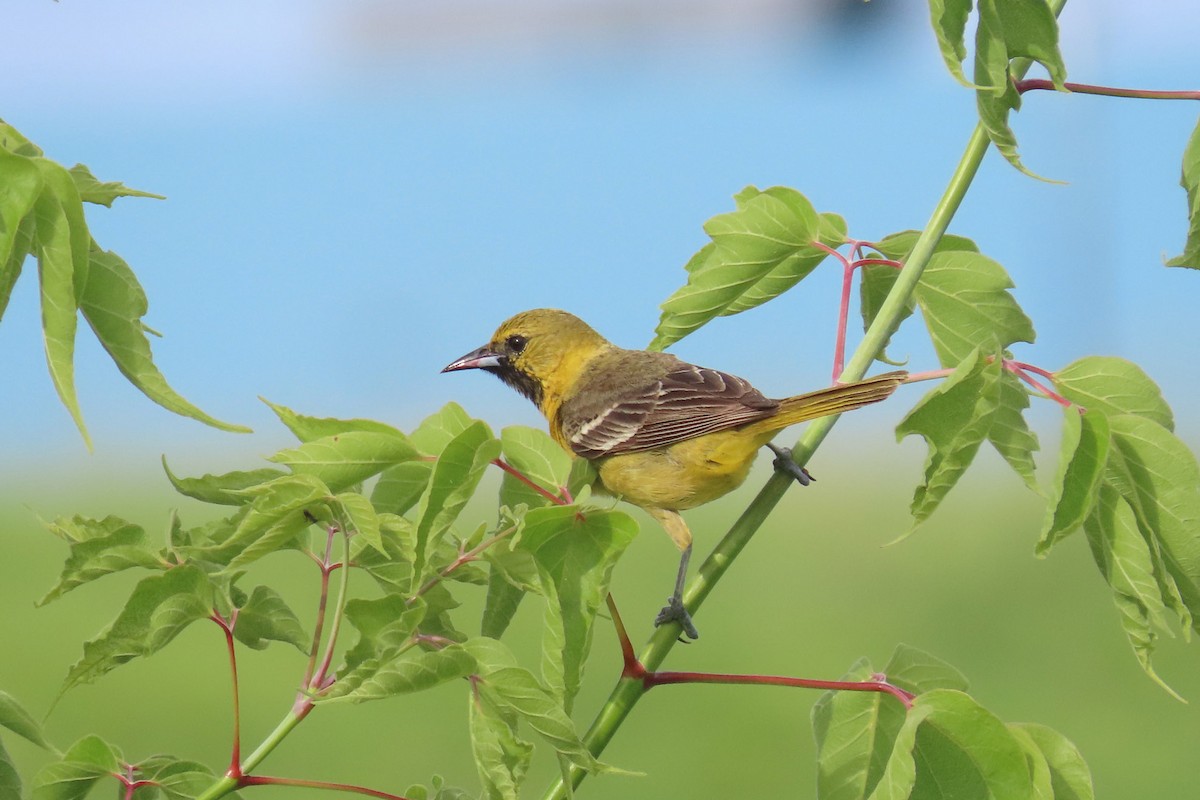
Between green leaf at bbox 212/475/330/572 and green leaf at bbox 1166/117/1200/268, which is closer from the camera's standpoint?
green leaf at bbox 212/475/330/572

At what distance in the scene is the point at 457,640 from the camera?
165 cm

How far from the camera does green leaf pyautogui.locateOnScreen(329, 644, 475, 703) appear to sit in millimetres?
1308

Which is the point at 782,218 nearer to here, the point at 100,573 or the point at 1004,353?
the point at 1004,353

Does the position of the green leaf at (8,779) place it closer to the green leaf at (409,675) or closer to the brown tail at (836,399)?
the green leaf at (409,675)

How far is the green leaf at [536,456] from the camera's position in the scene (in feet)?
5.24

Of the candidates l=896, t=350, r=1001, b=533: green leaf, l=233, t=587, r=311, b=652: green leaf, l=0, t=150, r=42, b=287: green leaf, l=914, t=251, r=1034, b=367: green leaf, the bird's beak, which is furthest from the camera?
the bird's beak

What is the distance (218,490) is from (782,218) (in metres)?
1.05

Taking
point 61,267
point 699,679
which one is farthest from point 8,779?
point 699,679

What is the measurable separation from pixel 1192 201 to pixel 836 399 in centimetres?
66

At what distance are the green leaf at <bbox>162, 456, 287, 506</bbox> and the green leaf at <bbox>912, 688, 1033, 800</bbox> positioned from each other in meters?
0.90

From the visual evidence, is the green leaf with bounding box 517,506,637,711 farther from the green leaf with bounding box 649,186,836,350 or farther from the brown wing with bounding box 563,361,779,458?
the brown wing with bounding box 563,361,779,458

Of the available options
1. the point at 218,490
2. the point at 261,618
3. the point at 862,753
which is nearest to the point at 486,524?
the point at 218,490

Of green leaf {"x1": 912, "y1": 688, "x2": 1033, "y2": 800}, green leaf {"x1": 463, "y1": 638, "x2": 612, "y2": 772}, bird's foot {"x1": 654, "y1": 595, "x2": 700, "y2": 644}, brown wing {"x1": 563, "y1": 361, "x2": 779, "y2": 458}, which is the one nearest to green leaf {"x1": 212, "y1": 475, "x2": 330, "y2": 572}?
green leaf {"x1": 463, "y1": 638, "x2": 612, "y2": 772}

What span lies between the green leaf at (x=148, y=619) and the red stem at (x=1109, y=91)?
4.29ft
